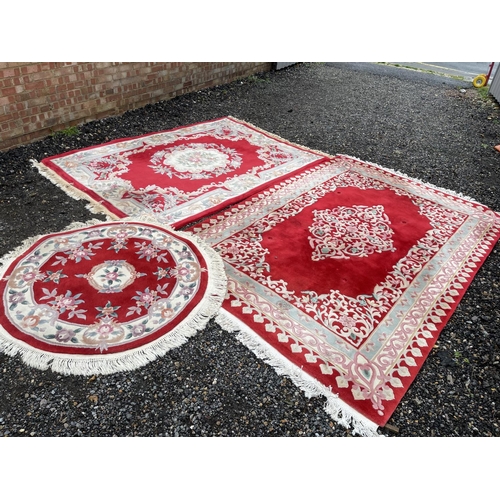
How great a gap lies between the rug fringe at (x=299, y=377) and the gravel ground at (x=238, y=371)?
31mm

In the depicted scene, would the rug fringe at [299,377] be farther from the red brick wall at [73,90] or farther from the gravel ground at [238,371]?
the red brick wall at [73,90]

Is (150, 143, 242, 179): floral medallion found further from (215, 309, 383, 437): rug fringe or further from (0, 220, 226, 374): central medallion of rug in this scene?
(215, 309, 383, 437): rug fringe

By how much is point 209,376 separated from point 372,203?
1863mm

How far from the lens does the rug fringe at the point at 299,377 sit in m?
1.48

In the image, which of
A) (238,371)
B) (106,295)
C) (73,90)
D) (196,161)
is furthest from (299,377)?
(73,90)

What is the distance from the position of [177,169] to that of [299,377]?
2.05 metres

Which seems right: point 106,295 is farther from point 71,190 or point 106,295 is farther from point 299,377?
point 71,190

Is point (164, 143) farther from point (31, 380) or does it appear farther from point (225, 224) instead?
point (31, 380)

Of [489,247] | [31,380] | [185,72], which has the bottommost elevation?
[31,380]

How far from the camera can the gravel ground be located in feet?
4.77

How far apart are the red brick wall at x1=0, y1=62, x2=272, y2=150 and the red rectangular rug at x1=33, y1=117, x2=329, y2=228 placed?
0.47 meters

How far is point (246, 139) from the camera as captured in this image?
147 inches

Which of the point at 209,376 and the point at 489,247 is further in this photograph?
the point at 489,247

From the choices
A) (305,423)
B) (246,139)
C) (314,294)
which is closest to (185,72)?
(246,139)
